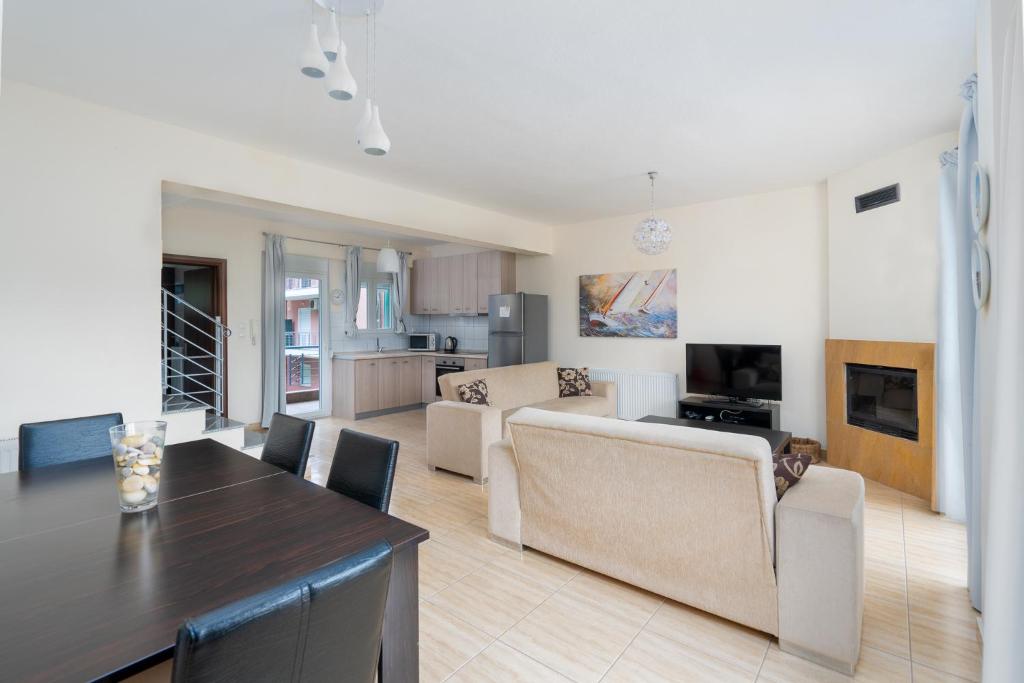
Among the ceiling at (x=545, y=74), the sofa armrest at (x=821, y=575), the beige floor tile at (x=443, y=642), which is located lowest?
the beige floor tile at (x=443, y=642)

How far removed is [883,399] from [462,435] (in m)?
3.46

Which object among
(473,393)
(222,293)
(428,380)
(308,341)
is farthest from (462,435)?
(308,341)

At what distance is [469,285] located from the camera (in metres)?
7.26

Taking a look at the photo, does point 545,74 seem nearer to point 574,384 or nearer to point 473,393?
point 473,393

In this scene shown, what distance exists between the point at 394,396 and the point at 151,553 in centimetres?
586

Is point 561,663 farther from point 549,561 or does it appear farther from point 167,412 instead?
point 167,412

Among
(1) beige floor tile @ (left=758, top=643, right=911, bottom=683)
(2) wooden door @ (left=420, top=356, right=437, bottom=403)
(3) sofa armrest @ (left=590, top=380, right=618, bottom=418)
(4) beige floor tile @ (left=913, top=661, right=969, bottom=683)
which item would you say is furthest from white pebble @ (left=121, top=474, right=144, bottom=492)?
(2) wooden door @ (left=420, top=356, right=437, bottom=403)

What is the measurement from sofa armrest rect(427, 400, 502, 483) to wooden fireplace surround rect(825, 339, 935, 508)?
3037mm

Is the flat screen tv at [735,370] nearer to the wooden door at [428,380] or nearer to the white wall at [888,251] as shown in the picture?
the white wall at [888,251]

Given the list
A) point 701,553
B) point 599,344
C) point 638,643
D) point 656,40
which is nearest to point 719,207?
point 599,344

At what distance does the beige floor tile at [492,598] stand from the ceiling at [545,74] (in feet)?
8.80

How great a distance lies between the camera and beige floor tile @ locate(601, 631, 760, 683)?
1.81m

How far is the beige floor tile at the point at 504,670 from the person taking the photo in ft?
5.94

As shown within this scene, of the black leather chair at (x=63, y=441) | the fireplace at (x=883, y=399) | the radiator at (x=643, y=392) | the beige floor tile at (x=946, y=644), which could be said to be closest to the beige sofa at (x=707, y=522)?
the beige floor tile at (x=946, y=644)
